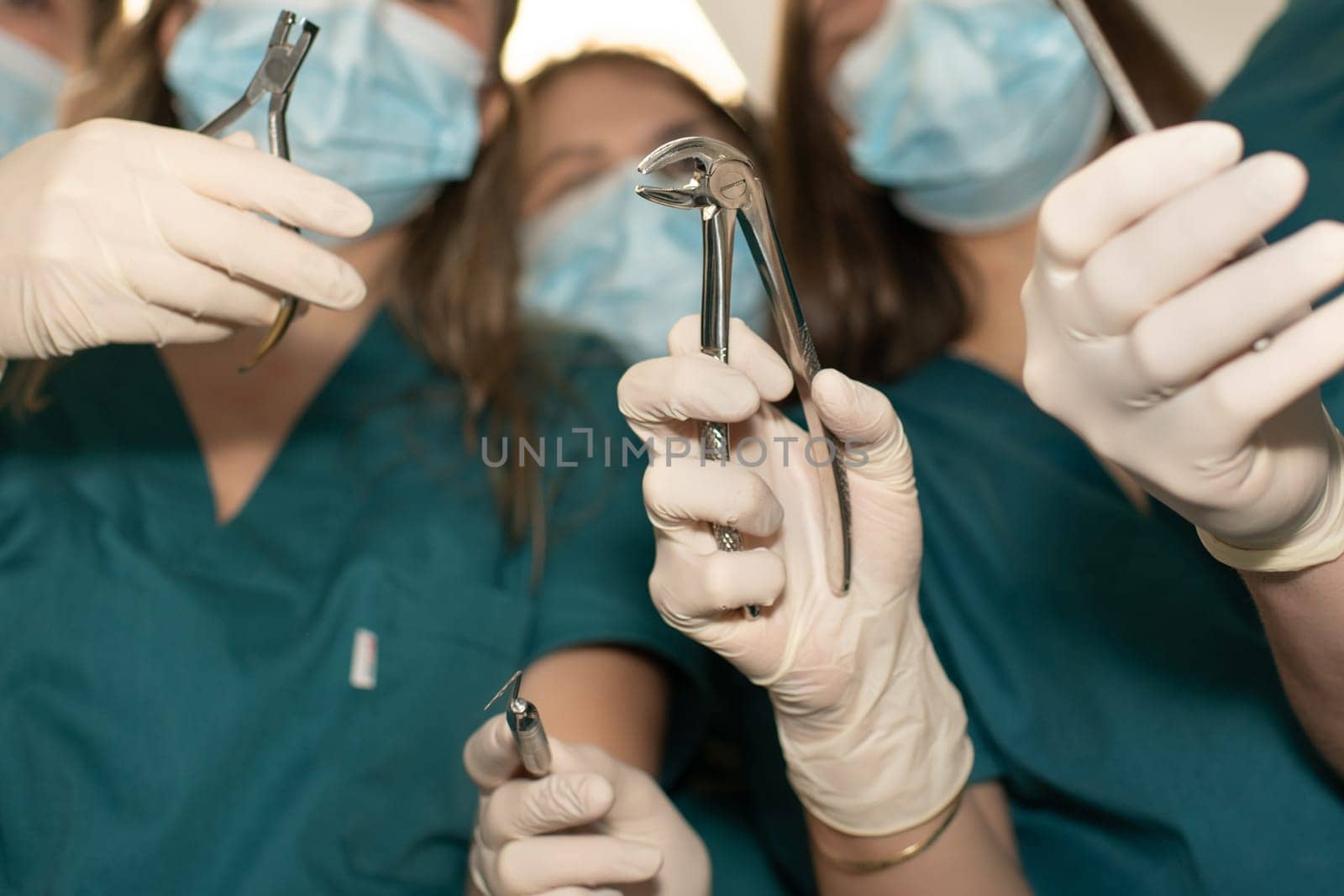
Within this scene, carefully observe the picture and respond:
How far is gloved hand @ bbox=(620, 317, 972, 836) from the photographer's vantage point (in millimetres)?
674

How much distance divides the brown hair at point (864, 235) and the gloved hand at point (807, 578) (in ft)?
1.75

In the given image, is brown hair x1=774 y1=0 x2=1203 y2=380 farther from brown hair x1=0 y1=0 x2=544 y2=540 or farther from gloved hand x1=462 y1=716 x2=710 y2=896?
gloved hand x1=462 y1=716 x2=710 y2=896

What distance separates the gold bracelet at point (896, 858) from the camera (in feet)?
2.58

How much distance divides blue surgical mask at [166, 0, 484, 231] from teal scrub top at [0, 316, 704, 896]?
0.20 m

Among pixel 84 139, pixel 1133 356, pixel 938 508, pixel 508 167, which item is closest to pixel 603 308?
pixel 508 167

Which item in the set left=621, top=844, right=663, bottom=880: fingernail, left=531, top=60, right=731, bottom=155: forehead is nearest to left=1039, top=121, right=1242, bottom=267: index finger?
left=621, top=844, right=663, bottom=880: fingernail

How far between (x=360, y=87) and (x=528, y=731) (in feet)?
2.34

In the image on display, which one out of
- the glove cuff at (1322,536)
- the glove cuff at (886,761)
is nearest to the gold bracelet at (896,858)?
the glove cuff at (886,761)

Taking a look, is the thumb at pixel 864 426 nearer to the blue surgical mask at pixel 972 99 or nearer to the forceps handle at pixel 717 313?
the forceps handle at pixel 717 313

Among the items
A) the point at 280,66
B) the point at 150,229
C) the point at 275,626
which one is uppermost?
the point at 280,66

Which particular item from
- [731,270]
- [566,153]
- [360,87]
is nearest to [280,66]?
[360,87]

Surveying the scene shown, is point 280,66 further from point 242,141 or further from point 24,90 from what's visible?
point 24,90

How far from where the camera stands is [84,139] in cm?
84

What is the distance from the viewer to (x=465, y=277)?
4.03 feet
